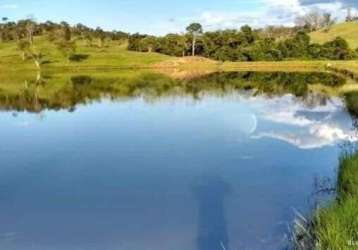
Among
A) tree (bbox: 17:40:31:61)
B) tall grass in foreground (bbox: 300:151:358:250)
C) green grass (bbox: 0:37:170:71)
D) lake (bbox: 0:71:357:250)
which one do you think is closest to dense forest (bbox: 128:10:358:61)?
green grass (bbox: 0:37:170:71)

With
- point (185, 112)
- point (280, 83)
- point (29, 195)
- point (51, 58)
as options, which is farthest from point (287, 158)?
point (51, 58)

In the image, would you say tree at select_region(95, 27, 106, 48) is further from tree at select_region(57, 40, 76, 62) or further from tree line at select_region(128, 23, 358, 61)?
tree at select_region(57, 40, 76, 62)

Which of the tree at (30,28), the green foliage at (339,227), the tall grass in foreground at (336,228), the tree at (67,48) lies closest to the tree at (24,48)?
the tree at (67,48)

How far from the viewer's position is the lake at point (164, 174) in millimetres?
11523

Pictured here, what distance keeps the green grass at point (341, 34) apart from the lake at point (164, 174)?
260 ft

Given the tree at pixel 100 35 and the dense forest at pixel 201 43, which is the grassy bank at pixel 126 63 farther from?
the tree at pixel 100 35

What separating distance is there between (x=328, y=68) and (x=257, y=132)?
57796mm

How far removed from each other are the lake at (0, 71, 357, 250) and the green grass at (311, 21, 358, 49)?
79.4 metres

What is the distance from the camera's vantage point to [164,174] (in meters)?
17.0

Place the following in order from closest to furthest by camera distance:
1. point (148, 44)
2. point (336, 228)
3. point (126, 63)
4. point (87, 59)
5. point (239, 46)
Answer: point (336, 228)
point (126, 63)
point (87, 59)
point (239, 46)
point (148, 44)

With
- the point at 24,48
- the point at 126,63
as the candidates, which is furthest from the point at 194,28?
the point at 24,48

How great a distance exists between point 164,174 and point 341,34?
109123 millimetres

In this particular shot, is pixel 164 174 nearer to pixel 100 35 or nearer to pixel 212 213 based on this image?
pixel 212 213

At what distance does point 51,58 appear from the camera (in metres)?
104
